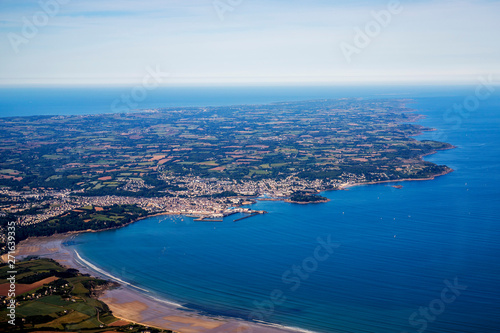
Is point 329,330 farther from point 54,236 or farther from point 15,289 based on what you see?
point 54,236

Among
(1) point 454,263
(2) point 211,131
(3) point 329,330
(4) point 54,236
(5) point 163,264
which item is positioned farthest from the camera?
(2) point 211,131

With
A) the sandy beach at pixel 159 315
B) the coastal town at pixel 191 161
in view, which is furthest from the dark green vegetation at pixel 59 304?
the coastal town at pixel 191 161

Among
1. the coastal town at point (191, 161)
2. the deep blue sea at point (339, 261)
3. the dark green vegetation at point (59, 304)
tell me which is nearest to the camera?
the dark green vegetation at point (59, 304)

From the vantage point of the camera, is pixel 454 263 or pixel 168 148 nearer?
pixel 454 263

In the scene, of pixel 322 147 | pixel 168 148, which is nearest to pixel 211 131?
pixel 168 148

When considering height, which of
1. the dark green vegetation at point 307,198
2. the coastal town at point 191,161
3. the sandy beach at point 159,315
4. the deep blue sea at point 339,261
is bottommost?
the sandy beach at point 159,315

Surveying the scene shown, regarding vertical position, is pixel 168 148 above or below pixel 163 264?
above

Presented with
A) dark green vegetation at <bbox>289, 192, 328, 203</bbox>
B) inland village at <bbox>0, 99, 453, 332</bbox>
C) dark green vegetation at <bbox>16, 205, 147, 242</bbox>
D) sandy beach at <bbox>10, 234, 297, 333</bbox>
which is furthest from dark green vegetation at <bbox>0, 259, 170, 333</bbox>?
dark green vegetation at <bbox>289, 192, 328, 203</bbox>

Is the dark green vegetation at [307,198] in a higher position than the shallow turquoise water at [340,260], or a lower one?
higher

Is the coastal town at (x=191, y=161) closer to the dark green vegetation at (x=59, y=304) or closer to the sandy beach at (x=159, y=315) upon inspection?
the dark green vegetation at (x=59, y=304)
